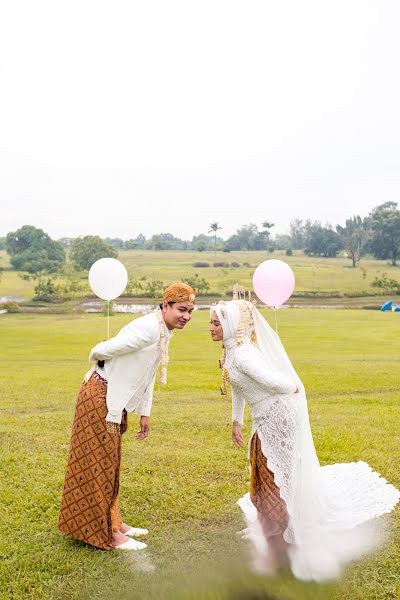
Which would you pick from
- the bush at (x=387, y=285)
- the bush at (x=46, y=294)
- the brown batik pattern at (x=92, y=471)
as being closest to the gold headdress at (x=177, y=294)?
the brown batik pattern at (x=92, y=471)

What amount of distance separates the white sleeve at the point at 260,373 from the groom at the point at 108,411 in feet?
1.82

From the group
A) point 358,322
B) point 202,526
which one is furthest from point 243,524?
point 358,322

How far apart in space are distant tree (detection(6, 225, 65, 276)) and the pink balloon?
6830cm

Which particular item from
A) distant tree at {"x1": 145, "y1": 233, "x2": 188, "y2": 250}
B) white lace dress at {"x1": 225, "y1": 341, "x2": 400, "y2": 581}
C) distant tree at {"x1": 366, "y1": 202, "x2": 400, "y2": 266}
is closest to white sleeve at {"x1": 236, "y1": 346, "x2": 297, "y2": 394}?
white lace dress at {"x1": 225, "y1": 341, "x2": 400, "y2": 581}

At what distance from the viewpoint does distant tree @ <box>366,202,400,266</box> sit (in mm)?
79875

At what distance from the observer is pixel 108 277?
8008 mm

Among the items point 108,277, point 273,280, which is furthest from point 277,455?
point 108,277

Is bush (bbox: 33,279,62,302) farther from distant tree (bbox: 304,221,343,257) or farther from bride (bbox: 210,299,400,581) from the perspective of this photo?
distant tree (bbox: 304,221,343,257)

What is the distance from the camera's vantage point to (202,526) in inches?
207

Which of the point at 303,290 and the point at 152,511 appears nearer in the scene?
the point at 152,511

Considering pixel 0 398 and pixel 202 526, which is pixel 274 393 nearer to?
pixel 202 526

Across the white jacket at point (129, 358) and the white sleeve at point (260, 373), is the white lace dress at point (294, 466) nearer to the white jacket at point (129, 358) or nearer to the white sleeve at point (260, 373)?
the white sleeve at point (260, 373)

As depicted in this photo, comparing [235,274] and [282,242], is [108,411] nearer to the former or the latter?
[235,274]

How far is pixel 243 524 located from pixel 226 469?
1405mm
